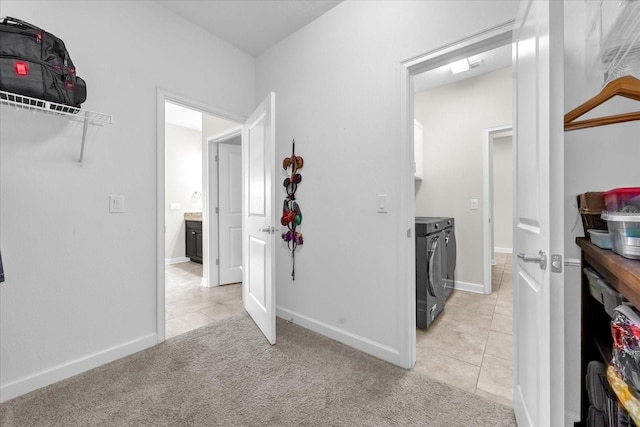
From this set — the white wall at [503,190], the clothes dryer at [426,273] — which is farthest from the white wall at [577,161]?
the white wall at [503,190]

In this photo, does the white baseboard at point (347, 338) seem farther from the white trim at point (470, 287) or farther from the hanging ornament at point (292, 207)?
the white trim at point (470, 287)

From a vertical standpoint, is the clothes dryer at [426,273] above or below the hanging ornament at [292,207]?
below

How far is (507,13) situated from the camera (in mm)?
1416

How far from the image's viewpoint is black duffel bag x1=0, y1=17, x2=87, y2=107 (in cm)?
128

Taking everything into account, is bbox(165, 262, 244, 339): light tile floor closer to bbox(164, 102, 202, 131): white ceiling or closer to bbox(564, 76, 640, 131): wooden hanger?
bbox(164, 102, 202, 131): white ceiling

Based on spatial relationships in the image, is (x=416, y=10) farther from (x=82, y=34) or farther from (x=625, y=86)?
(x=82, y=34)

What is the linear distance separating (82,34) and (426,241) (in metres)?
2.93

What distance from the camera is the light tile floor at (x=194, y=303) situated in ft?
8.20

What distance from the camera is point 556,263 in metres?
0.78

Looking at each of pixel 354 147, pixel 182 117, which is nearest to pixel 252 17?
pixel 354 147

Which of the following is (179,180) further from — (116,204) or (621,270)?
(621,270)

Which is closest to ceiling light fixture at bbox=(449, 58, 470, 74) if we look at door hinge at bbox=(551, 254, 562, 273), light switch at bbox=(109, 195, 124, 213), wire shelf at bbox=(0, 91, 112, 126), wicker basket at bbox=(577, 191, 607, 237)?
wicker basket at bbox=(577, 191, 607, 237)

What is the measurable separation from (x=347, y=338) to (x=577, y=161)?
179 centimetres

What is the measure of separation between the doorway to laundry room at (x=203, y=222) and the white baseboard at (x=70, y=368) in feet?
0.87
